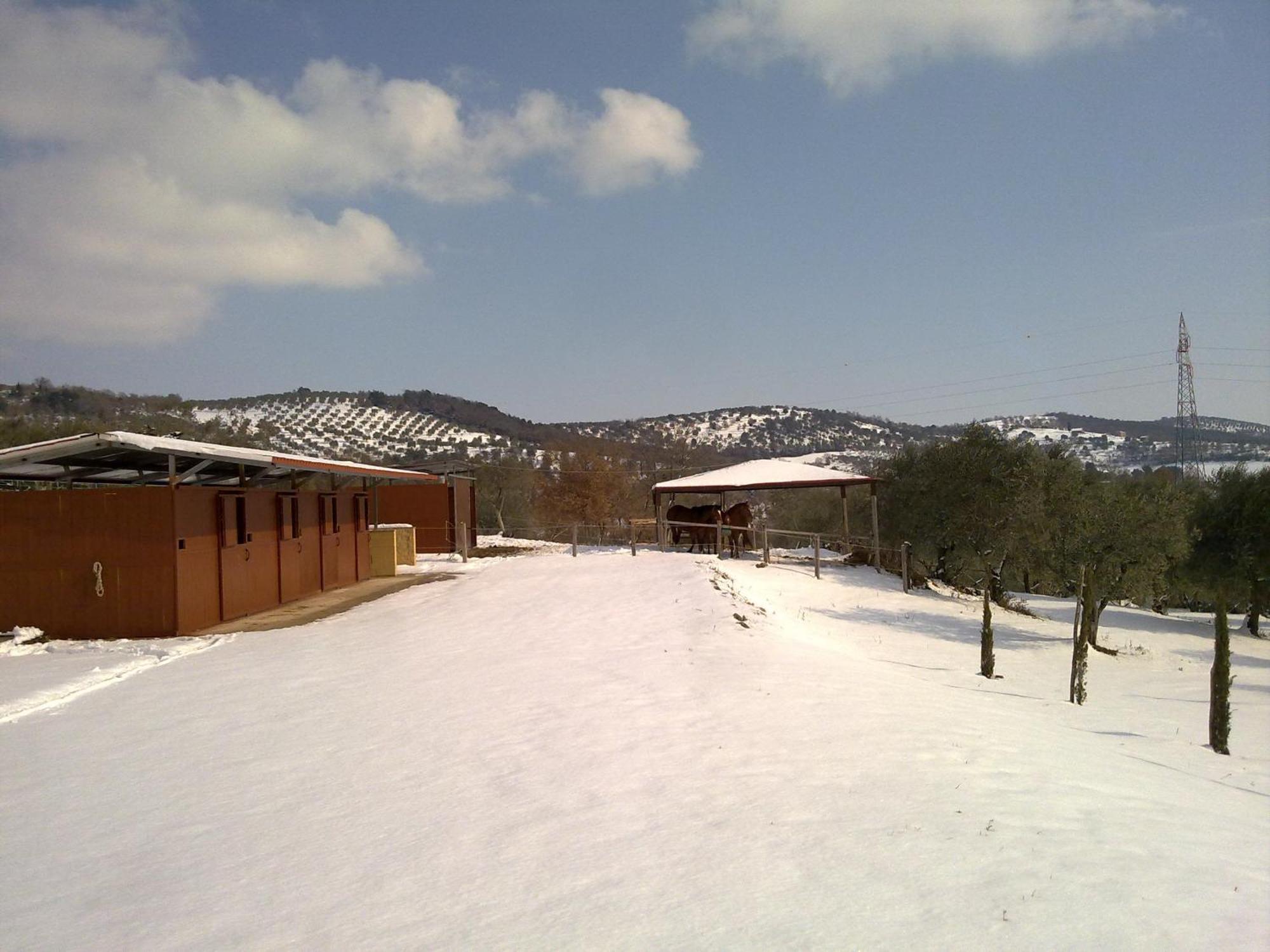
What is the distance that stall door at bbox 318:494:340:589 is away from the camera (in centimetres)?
1856

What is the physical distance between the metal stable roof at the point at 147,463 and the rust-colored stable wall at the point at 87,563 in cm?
69

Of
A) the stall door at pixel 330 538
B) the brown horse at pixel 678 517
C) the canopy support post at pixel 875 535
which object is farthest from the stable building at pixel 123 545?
the canopy support post at pixel 875 535

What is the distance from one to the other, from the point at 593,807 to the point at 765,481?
21077 millimetres

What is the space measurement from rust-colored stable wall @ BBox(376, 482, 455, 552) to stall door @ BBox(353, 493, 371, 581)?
7998mm

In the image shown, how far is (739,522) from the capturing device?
92.1ft

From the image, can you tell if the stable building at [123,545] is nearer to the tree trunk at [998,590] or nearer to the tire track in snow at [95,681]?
the tire track in snow at [95,681]

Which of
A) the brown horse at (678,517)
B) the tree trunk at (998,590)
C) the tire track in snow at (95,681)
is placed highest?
the brown horse at (678,517)

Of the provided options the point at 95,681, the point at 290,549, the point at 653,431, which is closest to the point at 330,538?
the point at 290,549

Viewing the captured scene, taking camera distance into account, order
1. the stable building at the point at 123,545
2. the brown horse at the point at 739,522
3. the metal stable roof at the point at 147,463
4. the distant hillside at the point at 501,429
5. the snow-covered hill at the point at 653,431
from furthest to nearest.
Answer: the snow-covered hill at the point at 653,431, the distant hillside at the point at 501,429, the brown horse at the point at 739,522, the stable building at the point at 123,545, the metal stable roof at the point at 147,463

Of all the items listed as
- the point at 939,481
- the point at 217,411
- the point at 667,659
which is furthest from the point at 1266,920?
the point at 217,411

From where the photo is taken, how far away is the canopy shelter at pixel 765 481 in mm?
25594

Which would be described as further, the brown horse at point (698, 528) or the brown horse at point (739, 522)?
the brown horse at point (698, 528)

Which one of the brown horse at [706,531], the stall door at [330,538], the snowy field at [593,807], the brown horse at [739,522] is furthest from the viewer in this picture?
the brown horse at [706,531]

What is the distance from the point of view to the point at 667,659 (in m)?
10.4
